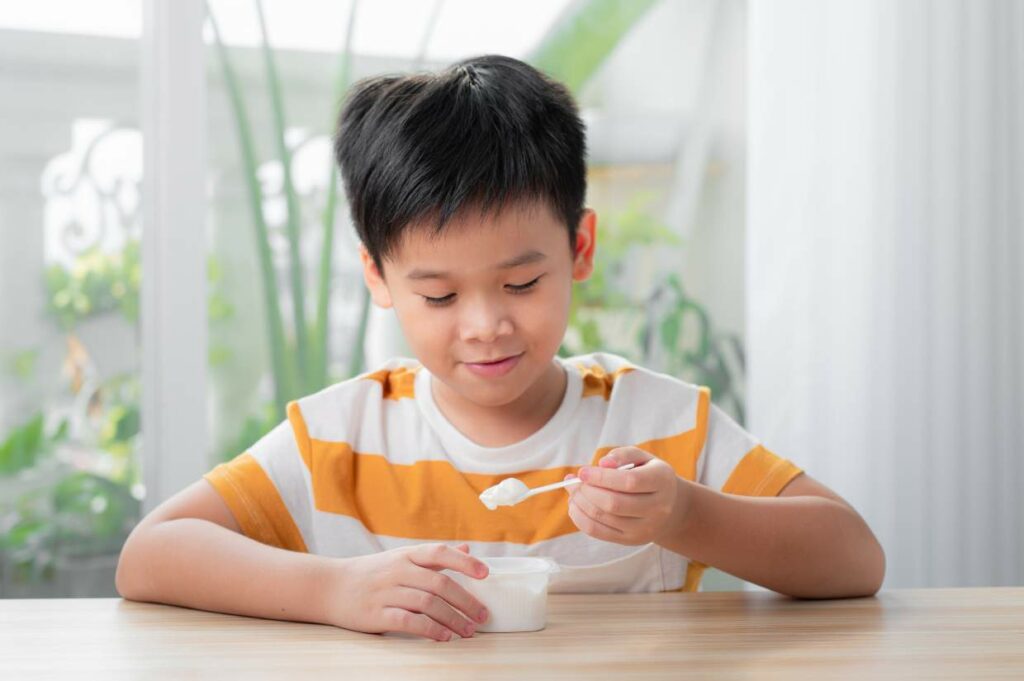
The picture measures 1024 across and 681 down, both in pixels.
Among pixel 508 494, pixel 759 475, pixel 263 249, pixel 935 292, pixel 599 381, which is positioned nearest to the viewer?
pixel 508 494

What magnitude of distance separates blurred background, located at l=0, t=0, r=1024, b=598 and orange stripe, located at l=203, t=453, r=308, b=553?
1097 millimetres

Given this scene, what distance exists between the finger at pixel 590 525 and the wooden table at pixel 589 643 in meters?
0.07

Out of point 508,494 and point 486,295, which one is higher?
point 486,295

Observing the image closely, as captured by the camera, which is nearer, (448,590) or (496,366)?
(448,590)

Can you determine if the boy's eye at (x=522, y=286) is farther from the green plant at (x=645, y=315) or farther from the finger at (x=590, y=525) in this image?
the green plant at (x=645, y=315)

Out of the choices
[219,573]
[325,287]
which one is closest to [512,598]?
[219,573]

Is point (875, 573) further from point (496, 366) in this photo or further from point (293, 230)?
point (293, 230)

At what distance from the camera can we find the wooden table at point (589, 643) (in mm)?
756

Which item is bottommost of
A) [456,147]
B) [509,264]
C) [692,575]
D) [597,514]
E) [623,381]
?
A: [692,575]

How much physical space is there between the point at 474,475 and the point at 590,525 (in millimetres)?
327

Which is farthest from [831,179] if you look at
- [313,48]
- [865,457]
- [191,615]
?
[191,615]

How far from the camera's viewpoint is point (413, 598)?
33.8 inches

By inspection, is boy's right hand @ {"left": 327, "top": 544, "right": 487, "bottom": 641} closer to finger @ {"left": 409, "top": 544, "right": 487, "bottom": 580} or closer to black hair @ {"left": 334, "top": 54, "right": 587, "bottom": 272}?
finger @ {"left": 409, "top": 544, "right": 487, "bottom": 580}

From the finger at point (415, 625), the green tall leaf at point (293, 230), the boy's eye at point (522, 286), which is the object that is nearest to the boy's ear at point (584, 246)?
the boy's eye at point (522, 286)
